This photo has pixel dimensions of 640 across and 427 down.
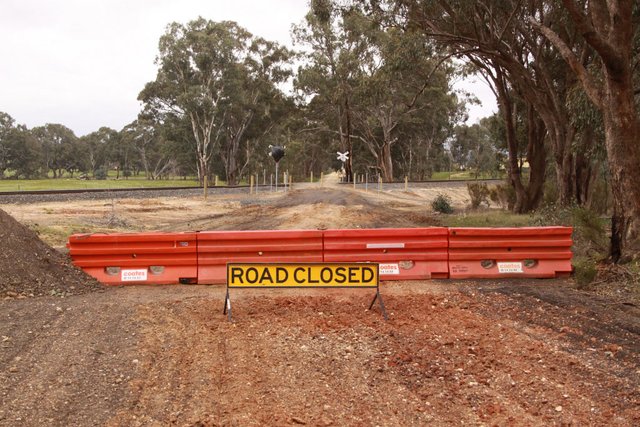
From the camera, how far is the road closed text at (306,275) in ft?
22.2

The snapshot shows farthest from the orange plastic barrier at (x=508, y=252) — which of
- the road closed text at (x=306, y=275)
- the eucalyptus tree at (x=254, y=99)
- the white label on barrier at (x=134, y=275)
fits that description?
the eucalyptus tree at (x=254, y=99)

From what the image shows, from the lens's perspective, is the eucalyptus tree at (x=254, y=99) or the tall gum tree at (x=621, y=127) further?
the eucalyptus tree at (x=254, y=99)

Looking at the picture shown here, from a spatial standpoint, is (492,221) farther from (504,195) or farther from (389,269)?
(389,269)

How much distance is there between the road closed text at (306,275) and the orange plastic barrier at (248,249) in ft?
5.00

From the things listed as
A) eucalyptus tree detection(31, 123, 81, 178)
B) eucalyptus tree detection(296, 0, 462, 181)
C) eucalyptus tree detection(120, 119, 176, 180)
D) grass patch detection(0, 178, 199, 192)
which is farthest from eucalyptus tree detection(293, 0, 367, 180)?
eucalyptus tree detection(31, 123, 81, 178)

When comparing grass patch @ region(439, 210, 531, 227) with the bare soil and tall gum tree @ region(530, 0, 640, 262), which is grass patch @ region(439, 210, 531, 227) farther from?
the bare soil

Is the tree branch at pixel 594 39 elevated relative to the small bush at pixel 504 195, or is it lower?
elevated

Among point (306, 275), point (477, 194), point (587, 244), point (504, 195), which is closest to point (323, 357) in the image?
point (306, 275)

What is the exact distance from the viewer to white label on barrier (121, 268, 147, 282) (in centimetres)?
825

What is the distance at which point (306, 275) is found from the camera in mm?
6789

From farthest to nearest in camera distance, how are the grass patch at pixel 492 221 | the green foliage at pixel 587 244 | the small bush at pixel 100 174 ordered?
1. the small bush at pixel 100 174
2. the grass patch at pixel 492 221
3. the green foliage at pixel 587 244

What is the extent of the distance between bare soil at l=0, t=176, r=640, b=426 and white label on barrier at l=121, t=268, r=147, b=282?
185 millimetres

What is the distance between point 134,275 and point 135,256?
0.29m

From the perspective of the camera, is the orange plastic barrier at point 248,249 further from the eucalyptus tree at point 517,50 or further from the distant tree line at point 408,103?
the eucalyptus tree at point 517,50
